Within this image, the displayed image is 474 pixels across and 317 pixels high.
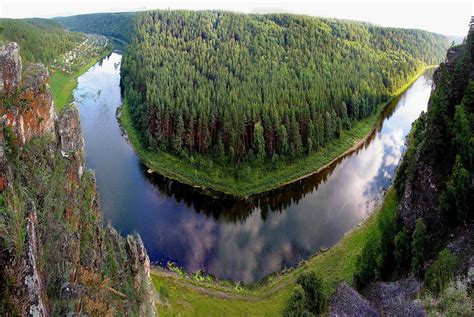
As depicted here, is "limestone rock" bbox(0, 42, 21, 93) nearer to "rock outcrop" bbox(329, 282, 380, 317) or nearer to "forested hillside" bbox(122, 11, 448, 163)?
"rock outcrop" bbox(329, 282, 380, 317)

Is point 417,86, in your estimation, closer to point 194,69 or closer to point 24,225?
point 194,69

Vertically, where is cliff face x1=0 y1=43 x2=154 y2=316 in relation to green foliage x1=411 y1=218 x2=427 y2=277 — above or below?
above

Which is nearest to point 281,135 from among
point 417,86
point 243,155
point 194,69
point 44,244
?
point 243,155

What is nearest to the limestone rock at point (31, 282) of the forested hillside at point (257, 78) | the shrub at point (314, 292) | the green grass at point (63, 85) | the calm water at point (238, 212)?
the shrub at point (314, 292)

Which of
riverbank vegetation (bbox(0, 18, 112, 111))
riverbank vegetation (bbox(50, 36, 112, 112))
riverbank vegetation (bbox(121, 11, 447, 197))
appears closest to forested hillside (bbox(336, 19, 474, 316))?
riverbank vegetation (bbox(121, 11, 447, 197))

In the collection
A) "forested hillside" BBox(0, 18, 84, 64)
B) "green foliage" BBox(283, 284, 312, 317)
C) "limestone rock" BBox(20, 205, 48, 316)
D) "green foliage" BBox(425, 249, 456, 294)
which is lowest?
"green foliage" BBox(283, 284, 312, 317)
